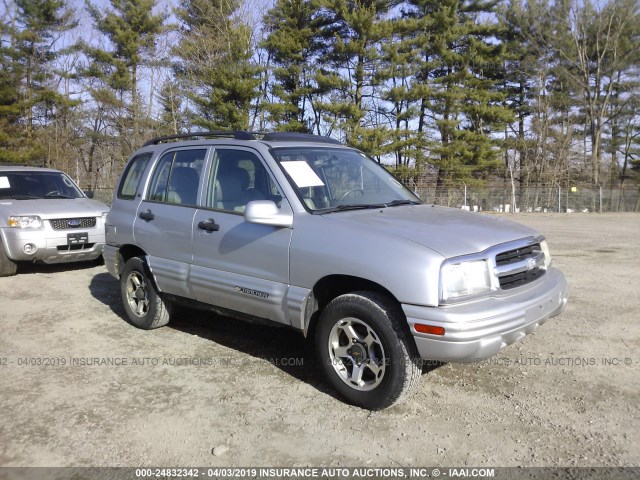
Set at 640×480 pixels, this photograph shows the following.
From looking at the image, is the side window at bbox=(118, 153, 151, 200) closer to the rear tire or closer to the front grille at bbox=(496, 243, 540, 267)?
the rear tire

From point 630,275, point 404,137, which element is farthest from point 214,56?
point 630,275

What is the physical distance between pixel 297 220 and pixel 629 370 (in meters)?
3.00

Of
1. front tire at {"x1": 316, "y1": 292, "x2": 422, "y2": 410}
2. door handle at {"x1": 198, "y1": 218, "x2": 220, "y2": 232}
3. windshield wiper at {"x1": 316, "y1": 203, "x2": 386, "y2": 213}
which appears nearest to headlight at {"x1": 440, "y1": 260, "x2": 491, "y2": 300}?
front tire at {"x1": 316, "y1": 292, "x2": 422, "y2": 410}

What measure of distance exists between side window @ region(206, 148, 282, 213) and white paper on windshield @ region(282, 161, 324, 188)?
168mm

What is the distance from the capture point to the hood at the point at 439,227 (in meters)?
3.48

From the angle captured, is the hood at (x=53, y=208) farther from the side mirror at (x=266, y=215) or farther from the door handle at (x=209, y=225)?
the side mirror at (x=266, y=215)

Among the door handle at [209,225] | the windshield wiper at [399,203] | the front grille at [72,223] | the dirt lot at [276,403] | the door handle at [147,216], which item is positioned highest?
the windshield wiper at [399,203]

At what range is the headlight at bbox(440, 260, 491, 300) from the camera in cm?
331

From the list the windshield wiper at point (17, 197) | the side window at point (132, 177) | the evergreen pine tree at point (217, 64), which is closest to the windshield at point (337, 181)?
the side window at point (132, 177)

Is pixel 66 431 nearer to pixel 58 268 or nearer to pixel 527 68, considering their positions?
pixel 58 268

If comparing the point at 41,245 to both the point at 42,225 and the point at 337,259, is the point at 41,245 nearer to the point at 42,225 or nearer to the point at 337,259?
the point at 42,225

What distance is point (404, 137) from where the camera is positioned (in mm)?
33219

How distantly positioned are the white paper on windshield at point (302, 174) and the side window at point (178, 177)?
1.02 m

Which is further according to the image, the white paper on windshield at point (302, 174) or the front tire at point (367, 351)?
the white paper on windshield at point (302, 174)
